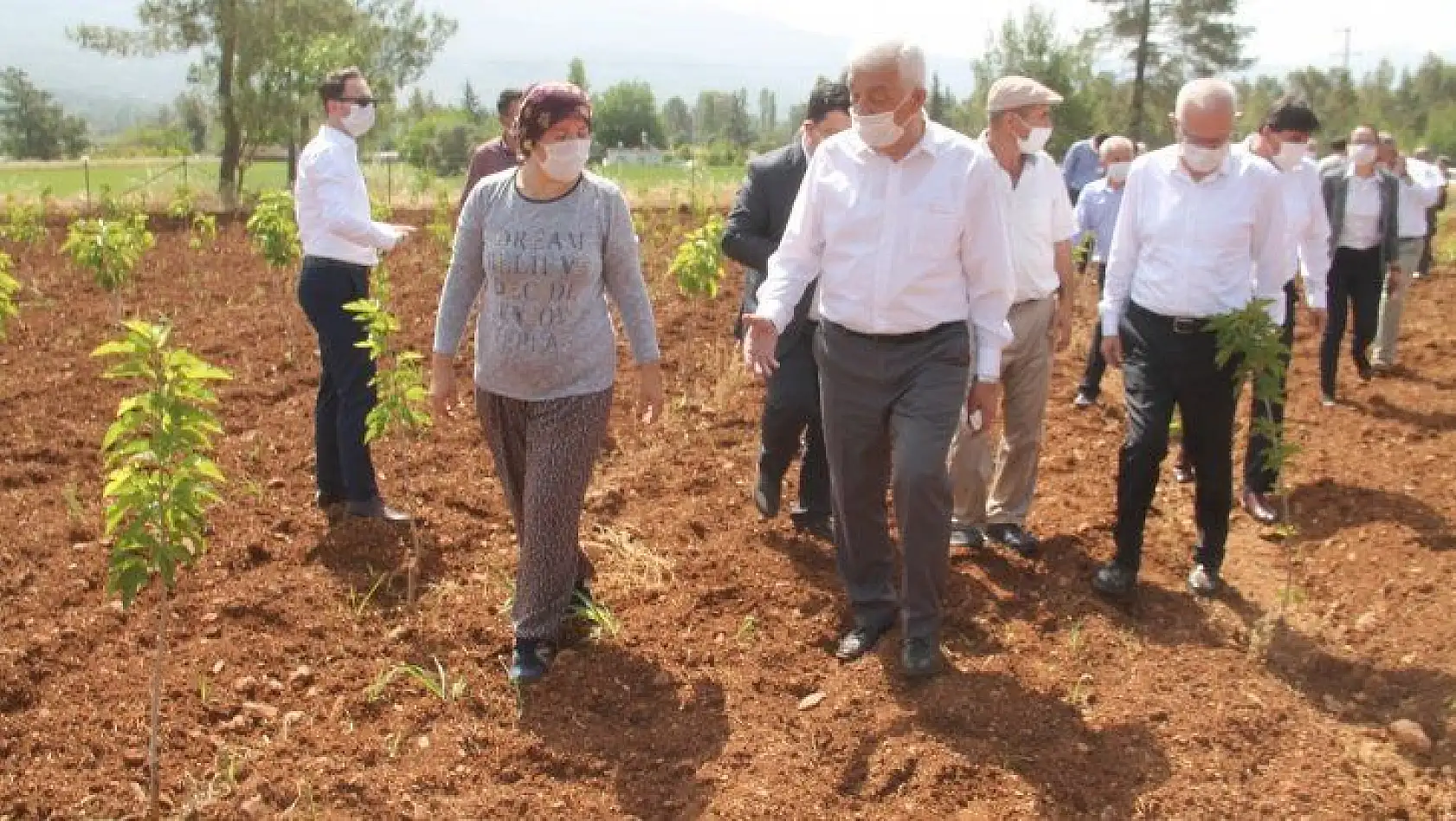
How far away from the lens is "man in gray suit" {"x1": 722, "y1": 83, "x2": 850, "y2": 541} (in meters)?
4.43

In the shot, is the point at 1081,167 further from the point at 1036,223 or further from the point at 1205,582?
the point at 1205,582

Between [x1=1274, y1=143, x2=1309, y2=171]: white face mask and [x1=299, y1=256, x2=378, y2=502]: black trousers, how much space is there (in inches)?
154

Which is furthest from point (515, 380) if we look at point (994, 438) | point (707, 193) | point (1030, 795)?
point (707, 193)

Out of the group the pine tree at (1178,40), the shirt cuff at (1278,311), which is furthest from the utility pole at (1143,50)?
the shirt cuff at (1278,311)

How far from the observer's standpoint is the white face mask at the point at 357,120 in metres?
4.91

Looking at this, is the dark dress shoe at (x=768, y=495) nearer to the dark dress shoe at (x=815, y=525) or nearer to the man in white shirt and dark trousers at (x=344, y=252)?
the dark dress shoe at (x=815, y=525)

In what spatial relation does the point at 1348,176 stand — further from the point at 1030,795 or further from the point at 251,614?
the point at 251,614

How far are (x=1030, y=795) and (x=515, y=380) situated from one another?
1.82 m

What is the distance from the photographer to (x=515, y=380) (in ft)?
12.1

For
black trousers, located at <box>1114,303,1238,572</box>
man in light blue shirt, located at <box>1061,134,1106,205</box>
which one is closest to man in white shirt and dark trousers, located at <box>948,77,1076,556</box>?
black trousers, located at <box>1114,303,1238,572</box>

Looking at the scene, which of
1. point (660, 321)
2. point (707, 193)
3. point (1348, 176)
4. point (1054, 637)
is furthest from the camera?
point (707, 193)

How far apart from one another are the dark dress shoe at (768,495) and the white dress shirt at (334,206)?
5.56ft

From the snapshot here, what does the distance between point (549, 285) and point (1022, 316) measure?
1936mm

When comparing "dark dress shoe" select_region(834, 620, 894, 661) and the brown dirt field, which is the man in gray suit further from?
"dark dress shoe" select_region(834, 620, 894, 661)
